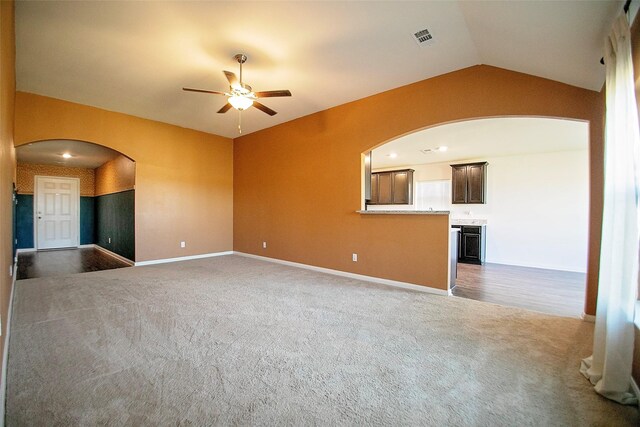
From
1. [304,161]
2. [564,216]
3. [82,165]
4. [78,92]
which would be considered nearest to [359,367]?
[304,161]

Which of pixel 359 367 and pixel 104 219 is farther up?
pixel 104 219

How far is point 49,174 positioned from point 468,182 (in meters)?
11.7

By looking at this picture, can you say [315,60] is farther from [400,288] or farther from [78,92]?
[78,92]

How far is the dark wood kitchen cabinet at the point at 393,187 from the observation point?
7.39 m

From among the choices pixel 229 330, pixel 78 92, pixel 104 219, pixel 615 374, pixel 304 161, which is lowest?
pixel 229 330

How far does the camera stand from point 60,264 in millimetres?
5383

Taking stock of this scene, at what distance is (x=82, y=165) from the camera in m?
7.95

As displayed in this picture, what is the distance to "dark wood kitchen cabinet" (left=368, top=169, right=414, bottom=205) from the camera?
291 inches

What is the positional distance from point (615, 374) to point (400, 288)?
230 cm

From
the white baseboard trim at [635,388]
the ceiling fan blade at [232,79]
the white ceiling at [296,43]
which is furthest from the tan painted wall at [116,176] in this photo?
the white baseboard trim at [635,388]

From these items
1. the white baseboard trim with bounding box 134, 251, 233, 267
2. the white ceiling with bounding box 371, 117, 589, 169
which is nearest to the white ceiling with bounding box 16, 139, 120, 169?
the white baseboard trim with bounding box 134, 251, 233, 267

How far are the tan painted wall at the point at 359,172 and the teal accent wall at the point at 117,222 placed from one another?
215cm

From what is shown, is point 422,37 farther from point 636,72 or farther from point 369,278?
point 369,278

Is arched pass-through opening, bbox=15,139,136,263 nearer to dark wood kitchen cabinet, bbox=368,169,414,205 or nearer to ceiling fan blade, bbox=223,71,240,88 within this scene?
ceiling fan blade, bbox=223,71,240,88
